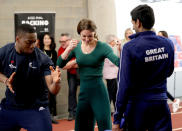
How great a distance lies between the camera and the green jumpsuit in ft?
11.8

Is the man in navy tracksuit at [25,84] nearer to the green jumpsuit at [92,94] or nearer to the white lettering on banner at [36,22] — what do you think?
the green jumpsuit at [92,94]

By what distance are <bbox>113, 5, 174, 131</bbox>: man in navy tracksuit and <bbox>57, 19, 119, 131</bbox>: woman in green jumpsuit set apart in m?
1.05

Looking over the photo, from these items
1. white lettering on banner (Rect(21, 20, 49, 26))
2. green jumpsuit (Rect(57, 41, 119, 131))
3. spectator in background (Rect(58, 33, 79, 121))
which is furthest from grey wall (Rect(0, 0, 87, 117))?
green jumpsuit (Rect(57, 41, 119, 131))

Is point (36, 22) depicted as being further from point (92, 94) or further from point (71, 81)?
point (92, 94)

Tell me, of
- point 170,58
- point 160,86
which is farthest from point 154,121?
point 170,58

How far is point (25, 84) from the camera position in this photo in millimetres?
3023

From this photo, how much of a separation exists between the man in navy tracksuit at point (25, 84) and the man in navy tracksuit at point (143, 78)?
2.44 ft

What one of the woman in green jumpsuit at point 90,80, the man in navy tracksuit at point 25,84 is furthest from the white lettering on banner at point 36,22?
the man in navy tracksuit at point 25,84

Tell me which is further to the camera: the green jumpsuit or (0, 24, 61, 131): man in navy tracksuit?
the green jumpsuit

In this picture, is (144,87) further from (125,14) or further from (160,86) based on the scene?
(125,14)

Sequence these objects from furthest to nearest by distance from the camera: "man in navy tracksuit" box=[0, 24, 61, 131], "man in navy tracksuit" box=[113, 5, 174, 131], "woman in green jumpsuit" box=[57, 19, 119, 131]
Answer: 1. "woman in green jumpsuit" box=[57, 19, 119, 131]
2. "man in navy tracksuit" box=[0, 24, 61, 131]
3. "man in navy tracksuit" box=[113, 5, 174, 131]

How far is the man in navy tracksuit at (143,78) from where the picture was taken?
246 cm

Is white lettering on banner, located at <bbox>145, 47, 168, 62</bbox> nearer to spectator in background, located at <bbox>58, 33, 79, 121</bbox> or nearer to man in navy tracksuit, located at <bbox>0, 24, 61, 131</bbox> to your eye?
man in navy tracksuit, located at <bbox>0, 24, 61, 131</bbox>

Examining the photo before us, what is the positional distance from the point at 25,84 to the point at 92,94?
87 cm
